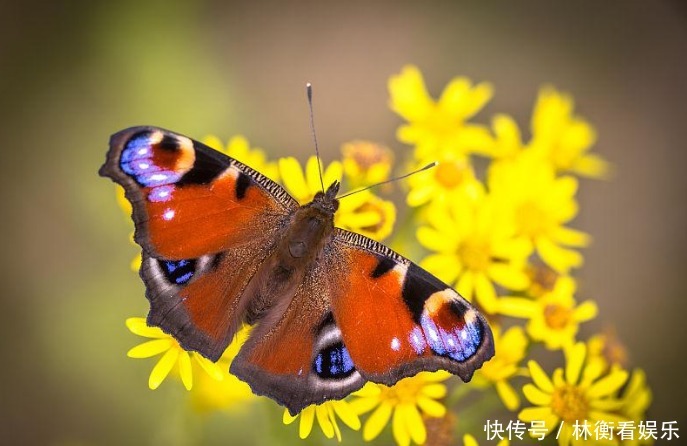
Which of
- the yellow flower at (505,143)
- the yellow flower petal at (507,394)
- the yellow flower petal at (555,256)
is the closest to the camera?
the yellow flower petal at (507,394)

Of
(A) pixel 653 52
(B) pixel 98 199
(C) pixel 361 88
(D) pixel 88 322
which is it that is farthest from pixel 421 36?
(D) pixel 88 322

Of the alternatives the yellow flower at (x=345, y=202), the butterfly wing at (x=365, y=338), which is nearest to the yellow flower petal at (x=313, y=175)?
the yellow flower at (x=345, y=202)

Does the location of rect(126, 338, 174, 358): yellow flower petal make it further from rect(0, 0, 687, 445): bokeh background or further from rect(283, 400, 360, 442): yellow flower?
rect(0, 0, 687, 445): bokeh background

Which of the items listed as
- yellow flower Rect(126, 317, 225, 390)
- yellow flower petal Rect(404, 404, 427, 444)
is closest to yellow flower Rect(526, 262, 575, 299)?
yellow flower petal Rect(404, 404, 427, 444)

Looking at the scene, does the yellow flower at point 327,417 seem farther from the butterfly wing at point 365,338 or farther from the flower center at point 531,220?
the flower center at point 531,220

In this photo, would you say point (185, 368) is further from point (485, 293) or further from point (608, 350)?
point (608, 350)

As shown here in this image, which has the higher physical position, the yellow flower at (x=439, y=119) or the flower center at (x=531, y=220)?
the yellow flower at (x=439, y=119)
